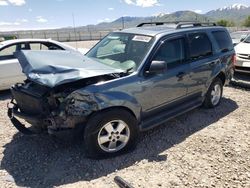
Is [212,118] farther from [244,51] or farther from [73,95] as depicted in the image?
[244,51]

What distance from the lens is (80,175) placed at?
3.50 m

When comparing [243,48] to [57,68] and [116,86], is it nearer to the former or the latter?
[116,86]

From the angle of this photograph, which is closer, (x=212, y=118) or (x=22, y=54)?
(x=22, y=54)

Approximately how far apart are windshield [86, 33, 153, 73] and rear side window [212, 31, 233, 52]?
2077mm

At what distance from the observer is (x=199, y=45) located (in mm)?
5094

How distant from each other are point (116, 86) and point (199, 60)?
212 cm

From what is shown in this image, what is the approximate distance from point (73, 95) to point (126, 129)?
978 mm

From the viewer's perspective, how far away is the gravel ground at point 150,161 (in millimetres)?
3396

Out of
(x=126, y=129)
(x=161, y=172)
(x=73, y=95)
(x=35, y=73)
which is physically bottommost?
(x=161, y=172)

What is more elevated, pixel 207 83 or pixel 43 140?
pixel 207 83

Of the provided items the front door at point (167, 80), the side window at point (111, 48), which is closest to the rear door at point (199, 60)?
the front door at point (167, 80)

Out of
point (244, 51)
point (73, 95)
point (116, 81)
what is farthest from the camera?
point (244, 51)

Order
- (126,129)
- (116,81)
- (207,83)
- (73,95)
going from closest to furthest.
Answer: (73,95)
(116,81)
(126,129)
(207,83)

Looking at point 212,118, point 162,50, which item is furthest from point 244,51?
point 162,50
